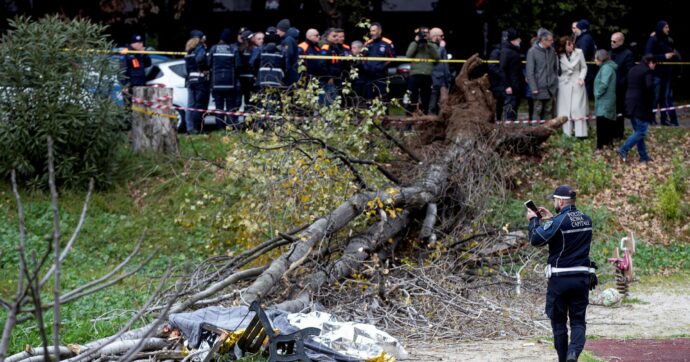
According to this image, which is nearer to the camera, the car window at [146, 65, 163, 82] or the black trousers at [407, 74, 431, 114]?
the black trousers at [407, 74, 431, 114]

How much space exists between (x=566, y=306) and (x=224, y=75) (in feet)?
32.7

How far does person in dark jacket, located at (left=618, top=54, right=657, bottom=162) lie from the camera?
1647cm

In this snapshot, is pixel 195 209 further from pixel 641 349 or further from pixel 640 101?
pixel 641 349

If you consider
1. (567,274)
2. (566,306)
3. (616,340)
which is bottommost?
(616,340)

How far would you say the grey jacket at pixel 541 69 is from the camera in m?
17.2

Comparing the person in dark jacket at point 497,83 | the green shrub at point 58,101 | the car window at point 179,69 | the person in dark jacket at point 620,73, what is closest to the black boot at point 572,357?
the green shrub at point 58,101

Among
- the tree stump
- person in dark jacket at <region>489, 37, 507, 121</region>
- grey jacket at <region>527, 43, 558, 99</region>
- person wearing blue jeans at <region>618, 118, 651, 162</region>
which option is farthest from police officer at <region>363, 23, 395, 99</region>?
person wearing blue jeans at <region>618, 118, 651, 162</region>

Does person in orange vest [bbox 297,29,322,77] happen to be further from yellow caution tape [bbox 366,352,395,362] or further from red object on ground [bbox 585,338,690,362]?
yellow caution tape [bbox 366,352,395,362]

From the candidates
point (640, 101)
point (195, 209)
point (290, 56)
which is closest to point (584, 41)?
point (640, 101)

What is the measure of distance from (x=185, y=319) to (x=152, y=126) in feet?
27.3

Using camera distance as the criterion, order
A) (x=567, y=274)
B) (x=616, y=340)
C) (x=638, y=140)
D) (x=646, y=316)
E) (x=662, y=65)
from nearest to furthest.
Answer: (x=567, y=274), (x=616, y=340), (x=646, y=316), (x=638, y=140), (x=662, y=65)

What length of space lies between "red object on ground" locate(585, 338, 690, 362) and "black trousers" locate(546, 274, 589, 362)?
1.86 ft

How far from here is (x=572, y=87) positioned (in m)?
17.4

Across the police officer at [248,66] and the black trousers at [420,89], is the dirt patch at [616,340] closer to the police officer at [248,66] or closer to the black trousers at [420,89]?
the black trousers at [420,89]
